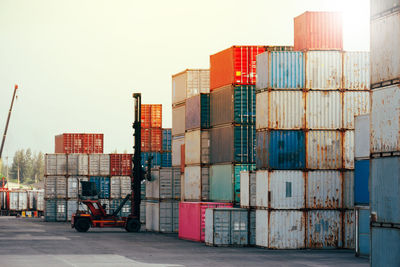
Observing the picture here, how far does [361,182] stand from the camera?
36.1 meters

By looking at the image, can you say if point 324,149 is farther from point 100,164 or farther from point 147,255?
point 100,164

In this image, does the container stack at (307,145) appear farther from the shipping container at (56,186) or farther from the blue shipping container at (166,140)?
the shipping container at (56,186)

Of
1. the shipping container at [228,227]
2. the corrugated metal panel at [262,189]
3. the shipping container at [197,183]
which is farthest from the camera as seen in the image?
the shipping container at [197,183]

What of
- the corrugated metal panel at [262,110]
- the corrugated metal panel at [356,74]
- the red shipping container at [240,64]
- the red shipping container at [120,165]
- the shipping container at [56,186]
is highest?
the red shipping container at [240,64]

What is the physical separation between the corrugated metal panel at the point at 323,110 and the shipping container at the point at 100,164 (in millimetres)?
42967

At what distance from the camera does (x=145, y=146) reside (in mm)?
82125

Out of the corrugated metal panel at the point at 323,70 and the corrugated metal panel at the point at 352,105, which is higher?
the corrugated metal panel at the point at 323,70

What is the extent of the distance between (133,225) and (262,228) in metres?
19.4

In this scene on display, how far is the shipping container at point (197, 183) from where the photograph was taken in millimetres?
49500

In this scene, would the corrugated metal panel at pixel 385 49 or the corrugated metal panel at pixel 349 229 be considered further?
the corrugated metal panel at pixel 349 229

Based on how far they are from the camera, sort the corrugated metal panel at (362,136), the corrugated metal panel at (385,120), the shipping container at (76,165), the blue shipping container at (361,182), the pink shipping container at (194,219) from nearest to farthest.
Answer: the corrugated metal panel at (385,120), the corrugated metal panel at (362,136), the blue shipping container at (361,182), the pink shipping container at (194,219), the shipping container at (76,165)

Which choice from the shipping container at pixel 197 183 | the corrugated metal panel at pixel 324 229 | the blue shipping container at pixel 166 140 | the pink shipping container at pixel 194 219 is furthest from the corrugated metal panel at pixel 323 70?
the blue shipping container at pixel 166 140

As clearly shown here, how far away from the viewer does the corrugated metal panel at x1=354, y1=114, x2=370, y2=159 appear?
35031mm

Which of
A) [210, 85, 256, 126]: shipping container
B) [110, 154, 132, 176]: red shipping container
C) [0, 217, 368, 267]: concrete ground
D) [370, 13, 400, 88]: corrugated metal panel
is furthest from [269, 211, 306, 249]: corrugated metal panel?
[110, 154, 132, 176]: red shipping container
